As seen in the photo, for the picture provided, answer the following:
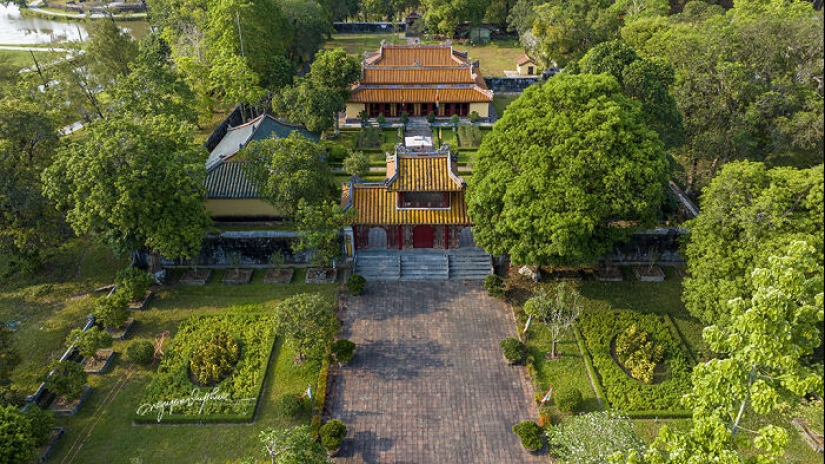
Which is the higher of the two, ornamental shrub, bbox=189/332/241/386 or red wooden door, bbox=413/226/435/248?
red wooden door, bbox=413/226/435/248

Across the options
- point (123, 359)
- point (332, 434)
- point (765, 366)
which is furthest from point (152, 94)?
point (765, 366)

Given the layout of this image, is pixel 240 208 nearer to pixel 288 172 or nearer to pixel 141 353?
pixel 288 172

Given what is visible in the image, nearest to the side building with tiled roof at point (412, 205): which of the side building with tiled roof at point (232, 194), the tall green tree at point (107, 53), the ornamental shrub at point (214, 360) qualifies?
the side building with tiled roof at point (232, 194)

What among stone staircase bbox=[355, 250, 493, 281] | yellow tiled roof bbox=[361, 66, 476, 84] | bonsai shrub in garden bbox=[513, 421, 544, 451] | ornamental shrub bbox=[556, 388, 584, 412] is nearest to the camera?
bonsai shrub in garden bbox=[513, 421, 544, 451]

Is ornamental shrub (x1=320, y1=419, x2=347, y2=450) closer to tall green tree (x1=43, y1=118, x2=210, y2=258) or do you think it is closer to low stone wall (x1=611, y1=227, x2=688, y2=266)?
tall green tree (x1=43, y1=118, x2=210, y2=258)

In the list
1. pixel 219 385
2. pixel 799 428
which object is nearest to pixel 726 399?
pixel 799 428

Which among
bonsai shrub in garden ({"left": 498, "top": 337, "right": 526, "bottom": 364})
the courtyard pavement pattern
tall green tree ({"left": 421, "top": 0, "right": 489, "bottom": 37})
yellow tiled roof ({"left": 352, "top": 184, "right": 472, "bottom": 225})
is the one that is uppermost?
tall green tree ({"left": 421, "top": 0, "right": 489, "bottom": 37})

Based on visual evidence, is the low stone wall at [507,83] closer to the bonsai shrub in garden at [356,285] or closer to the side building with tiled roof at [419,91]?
the side building with tiled roof at [419,91]

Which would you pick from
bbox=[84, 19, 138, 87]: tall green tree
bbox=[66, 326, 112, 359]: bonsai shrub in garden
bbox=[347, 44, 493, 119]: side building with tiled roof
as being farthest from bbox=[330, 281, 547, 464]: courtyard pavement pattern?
bbox=[84, 19, 138, 87]: tall green tree
